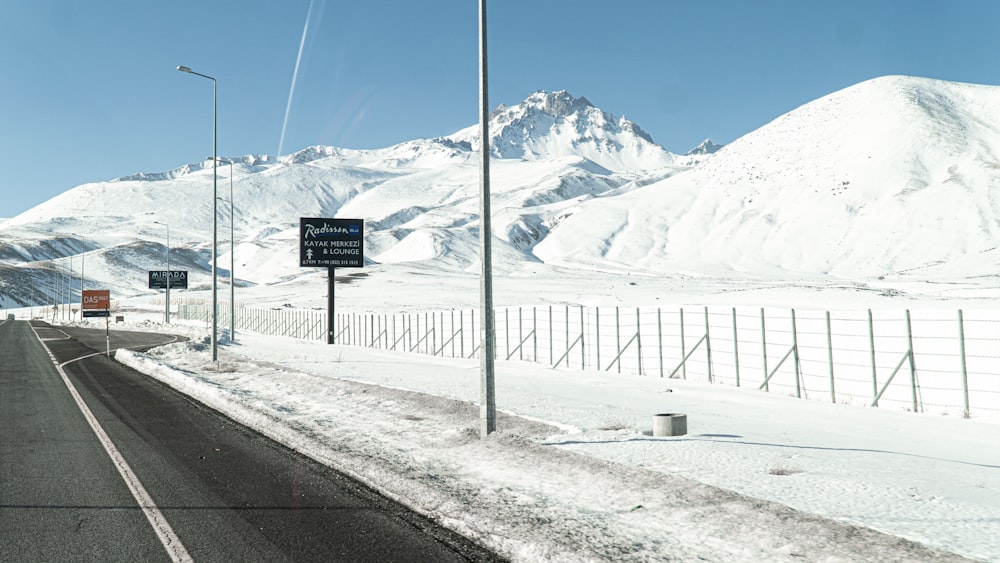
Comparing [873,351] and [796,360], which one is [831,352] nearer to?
[796,360]

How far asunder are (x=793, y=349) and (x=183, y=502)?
56.8ft

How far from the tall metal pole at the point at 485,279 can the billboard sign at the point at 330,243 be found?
121 feet

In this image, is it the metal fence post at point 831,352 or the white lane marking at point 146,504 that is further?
the metal fence post at point 831,352

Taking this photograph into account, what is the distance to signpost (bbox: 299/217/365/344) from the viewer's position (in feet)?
158

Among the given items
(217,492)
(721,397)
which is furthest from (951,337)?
(217,492)

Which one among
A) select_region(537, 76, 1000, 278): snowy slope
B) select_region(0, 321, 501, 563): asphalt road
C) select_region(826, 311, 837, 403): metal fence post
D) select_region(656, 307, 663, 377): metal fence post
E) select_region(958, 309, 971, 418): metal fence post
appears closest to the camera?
select_region(0, 321, 501, 563): asphalt road

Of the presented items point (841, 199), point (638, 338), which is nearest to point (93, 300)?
point (638, 338)

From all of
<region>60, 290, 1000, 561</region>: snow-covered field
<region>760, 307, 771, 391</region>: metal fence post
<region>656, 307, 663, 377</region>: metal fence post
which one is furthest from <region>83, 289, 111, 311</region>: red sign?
<region>760, 307, 771, 391</region>: metal fence post

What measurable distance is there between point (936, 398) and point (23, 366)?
3141 cm

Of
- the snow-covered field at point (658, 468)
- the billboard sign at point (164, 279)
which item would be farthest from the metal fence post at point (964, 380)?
the billboard sign at point (164, 279)

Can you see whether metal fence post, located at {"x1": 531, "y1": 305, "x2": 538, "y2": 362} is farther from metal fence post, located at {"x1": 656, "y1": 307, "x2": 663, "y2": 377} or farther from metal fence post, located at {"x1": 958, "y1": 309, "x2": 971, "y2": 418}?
metal fence post, located at {"x1": 958, "y1": 309, "x2": 971, "y2": 418}

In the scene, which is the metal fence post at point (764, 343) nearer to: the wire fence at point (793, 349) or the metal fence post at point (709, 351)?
the wire fence at point (793, 349)

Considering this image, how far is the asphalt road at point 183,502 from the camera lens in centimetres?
684

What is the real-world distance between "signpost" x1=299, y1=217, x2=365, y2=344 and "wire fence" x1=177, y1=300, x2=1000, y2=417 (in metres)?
15.6
